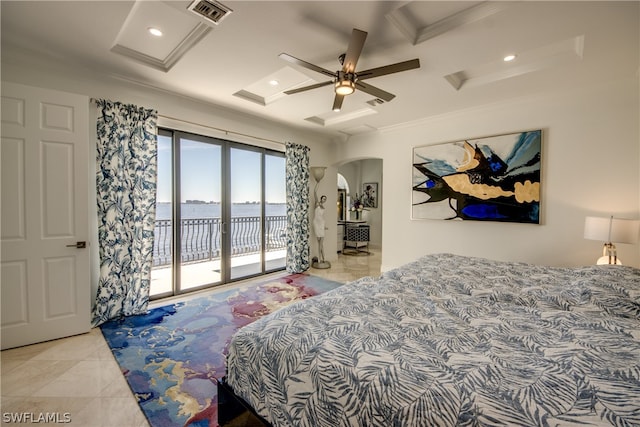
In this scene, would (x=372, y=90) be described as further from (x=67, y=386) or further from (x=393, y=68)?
(x=67, y=386)

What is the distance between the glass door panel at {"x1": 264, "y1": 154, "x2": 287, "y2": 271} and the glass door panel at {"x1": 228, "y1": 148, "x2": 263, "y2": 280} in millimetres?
162

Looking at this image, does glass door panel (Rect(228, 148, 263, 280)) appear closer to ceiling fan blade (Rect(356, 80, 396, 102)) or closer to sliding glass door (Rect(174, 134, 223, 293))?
sliding glass door (Rect(174, 134, 223, 293))

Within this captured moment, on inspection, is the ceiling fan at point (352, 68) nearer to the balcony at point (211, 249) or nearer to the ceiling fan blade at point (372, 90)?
the ceiling fan blade at point (372, 90)

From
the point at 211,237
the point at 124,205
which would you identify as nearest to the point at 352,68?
the point at 124,205

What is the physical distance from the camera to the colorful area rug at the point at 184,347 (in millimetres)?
→ 1729

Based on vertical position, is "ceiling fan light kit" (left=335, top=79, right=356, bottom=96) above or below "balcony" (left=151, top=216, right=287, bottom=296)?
above

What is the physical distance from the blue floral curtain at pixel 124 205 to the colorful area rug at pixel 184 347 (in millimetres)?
286

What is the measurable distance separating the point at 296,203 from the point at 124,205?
2.70 m

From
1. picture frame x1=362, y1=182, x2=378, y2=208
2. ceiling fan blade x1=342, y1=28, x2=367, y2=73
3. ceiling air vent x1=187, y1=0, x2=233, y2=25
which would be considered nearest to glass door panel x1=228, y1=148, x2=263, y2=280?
ceiling air vent x1=187, y1=0, x2=233, y2=25

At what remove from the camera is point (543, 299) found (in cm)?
166

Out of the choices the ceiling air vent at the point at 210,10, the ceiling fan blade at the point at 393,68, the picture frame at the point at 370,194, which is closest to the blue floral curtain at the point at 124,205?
the ceiling air vent at the point at 210,10

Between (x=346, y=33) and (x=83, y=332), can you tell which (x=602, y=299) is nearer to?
(x=346, y=33)

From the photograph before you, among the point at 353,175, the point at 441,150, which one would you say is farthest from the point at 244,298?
the point at 353,175

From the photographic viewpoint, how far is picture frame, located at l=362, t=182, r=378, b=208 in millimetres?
7987
